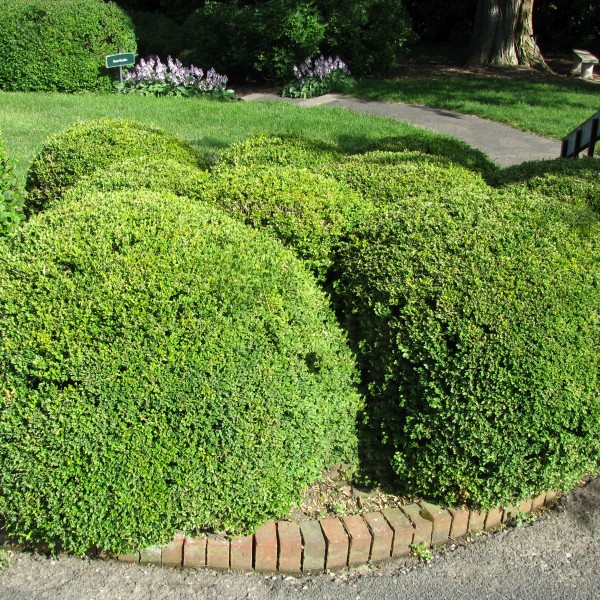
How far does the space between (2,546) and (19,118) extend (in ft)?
26.4

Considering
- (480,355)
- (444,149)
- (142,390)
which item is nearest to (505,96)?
(444,149)

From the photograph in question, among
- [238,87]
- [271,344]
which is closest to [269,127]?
[238,87]

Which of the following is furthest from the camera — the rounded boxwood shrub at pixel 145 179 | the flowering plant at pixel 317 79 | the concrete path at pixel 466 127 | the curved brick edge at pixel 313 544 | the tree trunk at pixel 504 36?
the tree trunk at pixel 504 36

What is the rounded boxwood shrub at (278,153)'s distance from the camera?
5.03 m

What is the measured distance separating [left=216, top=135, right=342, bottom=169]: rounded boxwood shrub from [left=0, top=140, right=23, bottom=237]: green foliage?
1349 mm

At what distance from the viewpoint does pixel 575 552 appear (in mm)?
3398

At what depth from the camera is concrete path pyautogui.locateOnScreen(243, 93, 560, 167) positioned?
31.3ft

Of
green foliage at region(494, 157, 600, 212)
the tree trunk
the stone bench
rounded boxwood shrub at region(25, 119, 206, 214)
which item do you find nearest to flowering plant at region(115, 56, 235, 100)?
the tree trunk

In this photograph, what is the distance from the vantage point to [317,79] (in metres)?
13.6

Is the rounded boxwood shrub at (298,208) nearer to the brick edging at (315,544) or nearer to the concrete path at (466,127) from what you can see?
the brick edging at (315,544)

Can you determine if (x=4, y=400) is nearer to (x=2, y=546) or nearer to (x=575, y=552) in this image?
(x=2, y=546)

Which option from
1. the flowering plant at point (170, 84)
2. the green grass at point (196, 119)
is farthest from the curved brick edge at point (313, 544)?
the flowering plant at point (170, 84)

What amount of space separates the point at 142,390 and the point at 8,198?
2456 millimetres

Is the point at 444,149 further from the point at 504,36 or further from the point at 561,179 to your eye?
the point at 504,36
